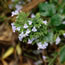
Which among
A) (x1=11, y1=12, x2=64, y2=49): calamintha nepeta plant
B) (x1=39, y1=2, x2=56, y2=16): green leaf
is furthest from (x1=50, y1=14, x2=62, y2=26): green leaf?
(x1=11, y1=12, x2=64, y2=49): calamintha nepeta plant

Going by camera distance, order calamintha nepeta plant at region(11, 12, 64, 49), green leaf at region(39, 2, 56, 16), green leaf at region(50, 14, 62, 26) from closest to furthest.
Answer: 1. calamintha nepeta plant at region(11, 12, 64, 49)
2. green leaf at region(50, 14, 62, 26)
3. green leaf at region(39, 2, 56, 16)

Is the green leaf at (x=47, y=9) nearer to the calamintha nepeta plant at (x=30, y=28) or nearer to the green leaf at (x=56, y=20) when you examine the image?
the green leaf at (x=56, y=20)

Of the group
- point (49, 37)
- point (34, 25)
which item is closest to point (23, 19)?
point (34, 25)

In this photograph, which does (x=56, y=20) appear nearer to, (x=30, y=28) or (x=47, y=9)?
(x=47, y=9)

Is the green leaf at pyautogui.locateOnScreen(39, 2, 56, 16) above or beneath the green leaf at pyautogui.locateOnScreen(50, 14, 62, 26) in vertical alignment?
above

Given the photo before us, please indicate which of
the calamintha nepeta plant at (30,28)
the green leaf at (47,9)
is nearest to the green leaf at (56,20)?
the green leaf at (47,9)

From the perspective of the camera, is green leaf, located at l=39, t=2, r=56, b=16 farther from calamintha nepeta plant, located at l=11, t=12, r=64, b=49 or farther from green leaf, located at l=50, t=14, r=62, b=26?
calamintha nepeta plant, located at l=11, t=12, r=64, b=49

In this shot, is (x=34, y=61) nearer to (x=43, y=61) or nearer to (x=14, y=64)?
(x=43, y=61)

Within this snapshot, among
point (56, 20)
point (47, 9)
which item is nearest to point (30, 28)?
point (56, 20)

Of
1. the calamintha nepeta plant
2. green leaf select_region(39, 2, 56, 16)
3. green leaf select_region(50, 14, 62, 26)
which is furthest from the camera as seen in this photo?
green leaf select_region(39, 2, 56, 16)
